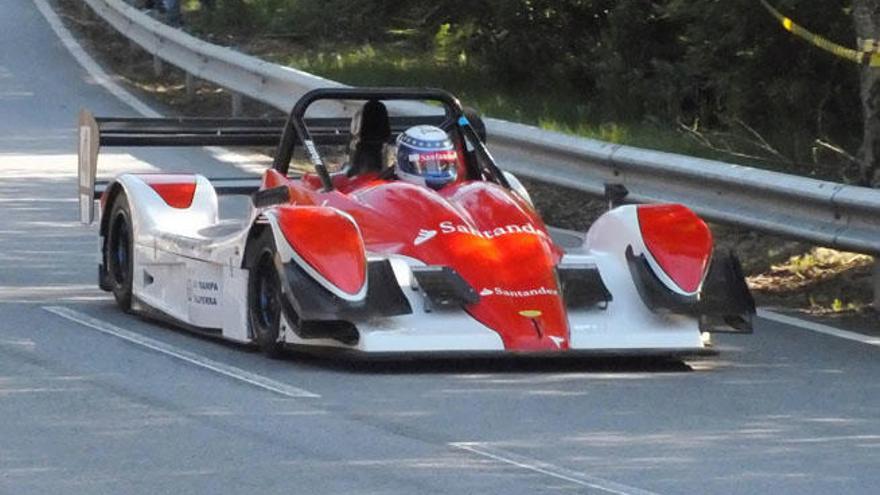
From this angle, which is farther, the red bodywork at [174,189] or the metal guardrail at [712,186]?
the red bodywork at [174,189]

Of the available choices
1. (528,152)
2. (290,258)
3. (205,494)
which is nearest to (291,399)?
(290,258)

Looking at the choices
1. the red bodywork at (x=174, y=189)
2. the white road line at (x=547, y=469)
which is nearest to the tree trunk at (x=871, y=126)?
the red bodywork at (x=174, y=189)

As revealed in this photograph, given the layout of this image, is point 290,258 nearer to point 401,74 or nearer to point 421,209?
point 421,209

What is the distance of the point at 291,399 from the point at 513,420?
3.24 ft

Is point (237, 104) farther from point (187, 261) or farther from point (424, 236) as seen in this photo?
point (424, 236)

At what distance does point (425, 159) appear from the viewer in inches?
400

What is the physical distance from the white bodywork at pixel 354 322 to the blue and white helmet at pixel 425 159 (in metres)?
0.75

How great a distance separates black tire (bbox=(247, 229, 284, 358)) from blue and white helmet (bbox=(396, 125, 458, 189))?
989 millimetres

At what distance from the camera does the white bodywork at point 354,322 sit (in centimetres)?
896

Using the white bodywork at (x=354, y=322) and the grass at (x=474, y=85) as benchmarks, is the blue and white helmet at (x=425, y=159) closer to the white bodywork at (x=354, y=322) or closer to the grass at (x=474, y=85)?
the white bodywork at (x=354, y=322)

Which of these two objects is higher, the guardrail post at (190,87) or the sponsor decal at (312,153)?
the sponsor decal at (312,153)

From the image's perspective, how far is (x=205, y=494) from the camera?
6.76 meters

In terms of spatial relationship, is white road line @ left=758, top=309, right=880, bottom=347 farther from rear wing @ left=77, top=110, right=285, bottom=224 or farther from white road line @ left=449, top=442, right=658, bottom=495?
white road line @ left=449, top=442, right=658, bottom=495

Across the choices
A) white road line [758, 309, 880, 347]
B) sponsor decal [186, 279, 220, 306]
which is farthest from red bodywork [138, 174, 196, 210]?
white road line [758, 309, 880, 347]
